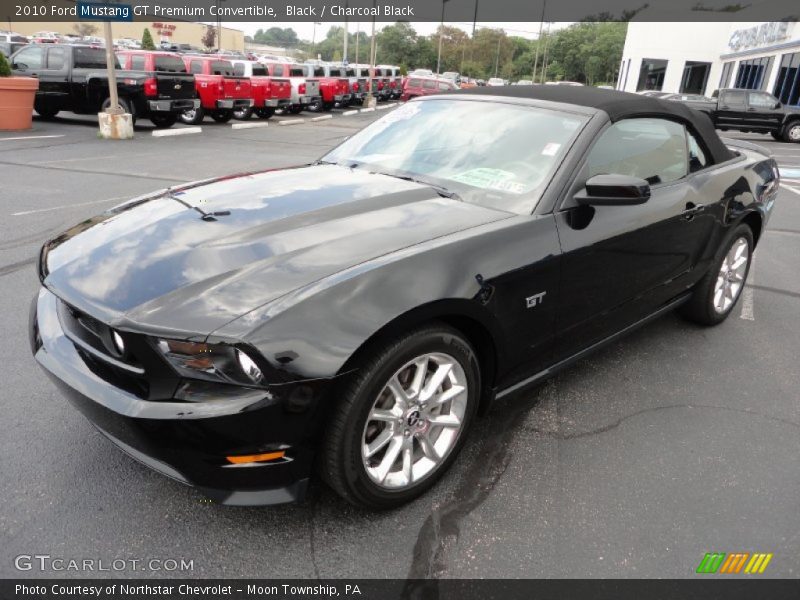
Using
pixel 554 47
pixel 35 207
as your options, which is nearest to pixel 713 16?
pixel 35 207

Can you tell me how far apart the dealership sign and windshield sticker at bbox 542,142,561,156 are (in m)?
34.1

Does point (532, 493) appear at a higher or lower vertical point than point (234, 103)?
lower

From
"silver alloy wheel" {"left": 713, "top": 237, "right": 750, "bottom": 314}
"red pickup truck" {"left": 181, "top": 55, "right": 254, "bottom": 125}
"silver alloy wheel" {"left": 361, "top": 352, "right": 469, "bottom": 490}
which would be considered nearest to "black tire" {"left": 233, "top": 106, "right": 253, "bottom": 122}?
"red pickup truck" {"left": 181, "top": 55, "right": 254, "bottom": 125}

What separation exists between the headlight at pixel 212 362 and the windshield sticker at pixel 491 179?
1.55 meters

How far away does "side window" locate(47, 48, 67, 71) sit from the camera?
585 inches

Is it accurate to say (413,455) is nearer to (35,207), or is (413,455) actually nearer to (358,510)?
(358,510)

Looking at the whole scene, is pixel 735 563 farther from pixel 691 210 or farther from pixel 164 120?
pixel 164 120

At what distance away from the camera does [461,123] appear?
11.0 ft

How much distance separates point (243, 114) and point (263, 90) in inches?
52.0

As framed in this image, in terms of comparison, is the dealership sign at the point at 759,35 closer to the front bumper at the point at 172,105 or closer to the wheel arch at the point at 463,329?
the front bumper at the point at 172,105

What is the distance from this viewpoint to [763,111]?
21219 mm

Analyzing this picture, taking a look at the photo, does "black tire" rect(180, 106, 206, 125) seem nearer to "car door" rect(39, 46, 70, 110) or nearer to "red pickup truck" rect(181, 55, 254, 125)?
"red pickup truck" rect(181, 55, 254, 125)

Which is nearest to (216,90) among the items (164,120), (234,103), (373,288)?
(234,103)
